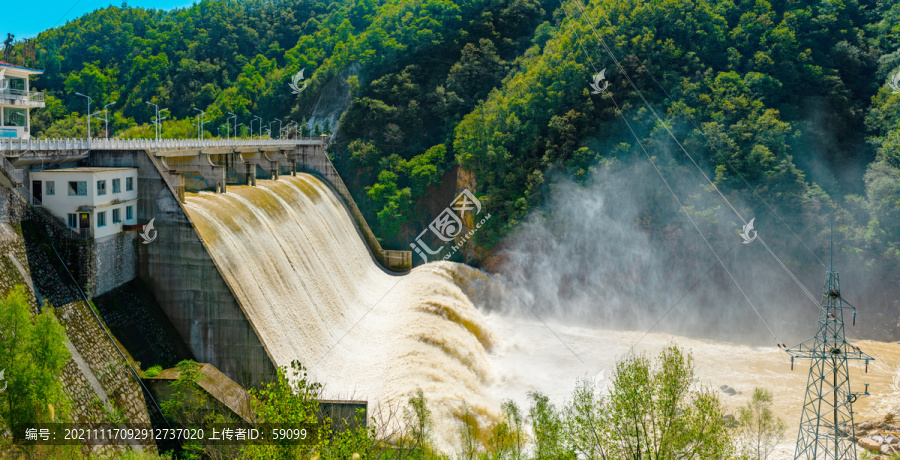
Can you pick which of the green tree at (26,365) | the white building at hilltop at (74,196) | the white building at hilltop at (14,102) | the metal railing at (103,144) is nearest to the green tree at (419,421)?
the green tree at (26,365)

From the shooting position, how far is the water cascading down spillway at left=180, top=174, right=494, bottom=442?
27297 millimetres

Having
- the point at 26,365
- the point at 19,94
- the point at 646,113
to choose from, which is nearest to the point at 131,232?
the point at 26,365

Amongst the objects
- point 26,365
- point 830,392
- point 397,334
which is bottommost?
point 830,392

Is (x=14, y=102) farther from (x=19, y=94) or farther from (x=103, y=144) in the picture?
(x=103, y=144)

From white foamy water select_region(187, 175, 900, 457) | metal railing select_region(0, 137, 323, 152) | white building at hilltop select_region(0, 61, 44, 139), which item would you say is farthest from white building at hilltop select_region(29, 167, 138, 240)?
white building at hilltop select_region(0, 61, 44, 139)

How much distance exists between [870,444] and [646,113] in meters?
28.0

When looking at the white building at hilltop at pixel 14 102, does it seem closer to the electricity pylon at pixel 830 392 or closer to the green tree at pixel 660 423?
the green tree at pixel 660 423

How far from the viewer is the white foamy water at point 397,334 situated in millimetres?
27766

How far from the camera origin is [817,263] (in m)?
44.4

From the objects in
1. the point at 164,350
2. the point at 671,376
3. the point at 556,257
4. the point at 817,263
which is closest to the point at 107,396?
the point at 164,350

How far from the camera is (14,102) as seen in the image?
2862cm

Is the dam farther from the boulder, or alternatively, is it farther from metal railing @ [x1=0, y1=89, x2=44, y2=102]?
metal railing @ [x1=0, y1=89, x2=44, y2=102]

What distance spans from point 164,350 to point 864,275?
41.7 meters

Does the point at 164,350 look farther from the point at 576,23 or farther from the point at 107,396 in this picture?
the point at 576,23
